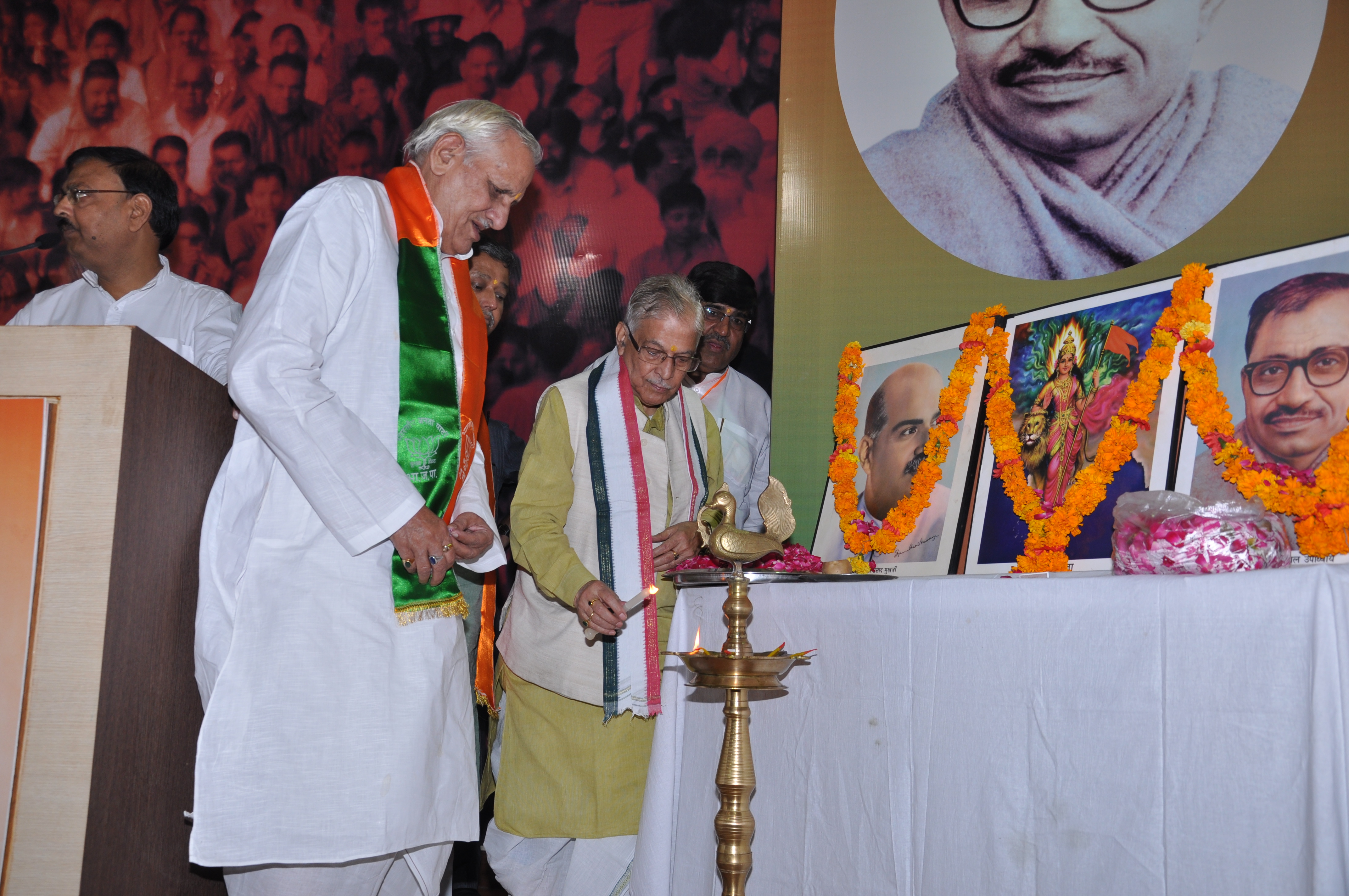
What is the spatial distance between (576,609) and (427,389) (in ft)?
2.17

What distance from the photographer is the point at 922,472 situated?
2920mm

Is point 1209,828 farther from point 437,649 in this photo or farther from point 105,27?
point 105,27

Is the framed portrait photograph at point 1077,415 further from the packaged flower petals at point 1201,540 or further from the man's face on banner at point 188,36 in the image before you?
the man's face on banner at point 188,36

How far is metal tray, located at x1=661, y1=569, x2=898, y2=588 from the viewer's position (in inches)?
88.8

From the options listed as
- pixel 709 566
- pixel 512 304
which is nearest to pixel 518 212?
pixel 512 304

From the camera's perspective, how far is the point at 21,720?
1.65 meters

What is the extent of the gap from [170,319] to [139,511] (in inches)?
54.0

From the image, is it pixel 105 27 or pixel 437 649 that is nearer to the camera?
pixel 437 649

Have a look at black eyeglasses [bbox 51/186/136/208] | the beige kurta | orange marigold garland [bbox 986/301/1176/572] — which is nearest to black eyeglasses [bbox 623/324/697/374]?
the beige kurta

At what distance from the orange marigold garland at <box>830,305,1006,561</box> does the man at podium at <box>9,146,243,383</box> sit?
74.4 inches

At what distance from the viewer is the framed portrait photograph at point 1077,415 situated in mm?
2459

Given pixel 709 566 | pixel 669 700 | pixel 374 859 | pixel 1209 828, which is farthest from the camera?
pixel 709 566

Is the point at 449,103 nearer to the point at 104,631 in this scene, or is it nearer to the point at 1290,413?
the point at 104,631

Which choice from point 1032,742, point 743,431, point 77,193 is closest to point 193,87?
point 77,193
